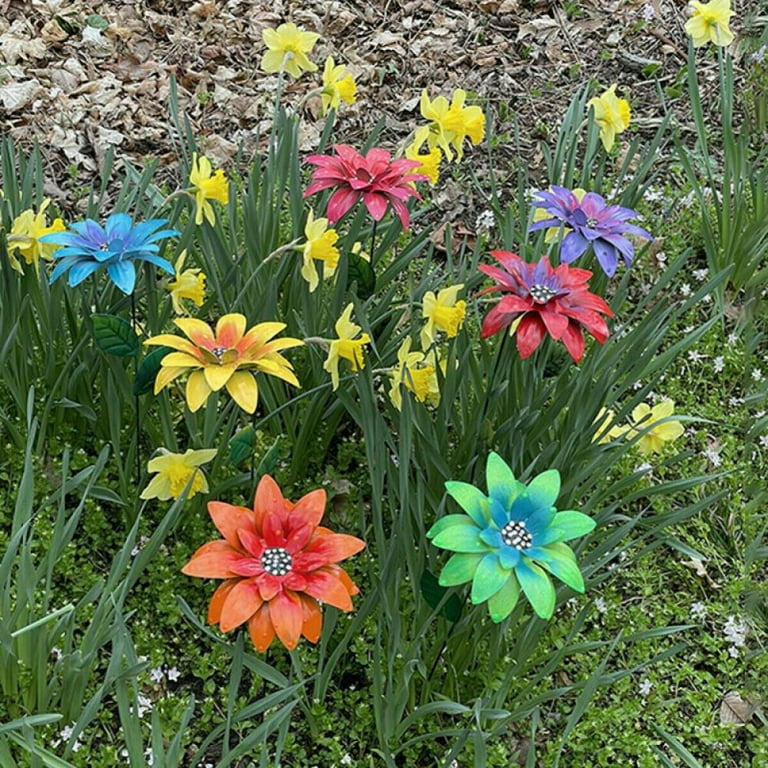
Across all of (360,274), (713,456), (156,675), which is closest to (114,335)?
(360,274)

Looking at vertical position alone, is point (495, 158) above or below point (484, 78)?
→ below

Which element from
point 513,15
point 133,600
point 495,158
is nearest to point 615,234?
point 133,600

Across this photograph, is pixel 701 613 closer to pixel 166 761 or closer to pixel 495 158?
pixel 166 761

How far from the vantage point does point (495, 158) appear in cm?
320

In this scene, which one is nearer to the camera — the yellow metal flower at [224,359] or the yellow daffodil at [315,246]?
the yellow metal flower at [224,359]

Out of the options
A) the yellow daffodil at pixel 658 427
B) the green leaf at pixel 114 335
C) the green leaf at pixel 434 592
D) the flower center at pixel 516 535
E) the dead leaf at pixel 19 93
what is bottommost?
the green leaf at pixel 434 592

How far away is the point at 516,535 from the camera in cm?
122

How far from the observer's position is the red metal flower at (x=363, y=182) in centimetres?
178

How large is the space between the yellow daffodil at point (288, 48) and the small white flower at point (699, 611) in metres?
1.49

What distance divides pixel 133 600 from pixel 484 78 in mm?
2456

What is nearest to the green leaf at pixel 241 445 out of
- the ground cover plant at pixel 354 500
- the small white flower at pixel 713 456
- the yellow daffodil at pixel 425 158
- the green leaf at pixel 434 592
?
the ground cover plant at pixel 354 500

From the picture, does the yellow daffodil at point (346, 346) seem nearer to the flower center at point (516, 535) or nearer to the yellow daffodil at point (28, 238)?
the flower center at point (516, 535)

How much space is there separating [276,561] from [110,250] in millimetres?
660

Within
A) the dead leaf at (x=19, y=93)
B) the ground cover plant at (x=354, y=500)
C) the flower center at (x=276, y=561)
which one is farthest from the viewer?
the dead leaf at (x=19, y=93)
